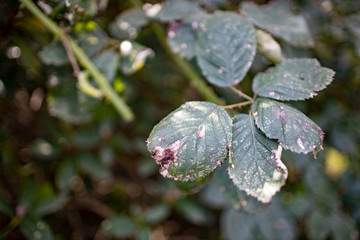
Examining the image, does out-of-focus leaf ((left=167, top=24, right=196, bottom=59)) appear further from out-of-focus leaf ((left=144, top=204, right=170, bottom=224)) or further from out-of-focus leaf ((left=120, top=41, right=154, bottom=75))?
out-of-focus leaf ((left=144, top=204, right=170, bottom=224))

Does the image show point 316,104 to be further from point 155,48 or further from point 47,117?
point 47,117

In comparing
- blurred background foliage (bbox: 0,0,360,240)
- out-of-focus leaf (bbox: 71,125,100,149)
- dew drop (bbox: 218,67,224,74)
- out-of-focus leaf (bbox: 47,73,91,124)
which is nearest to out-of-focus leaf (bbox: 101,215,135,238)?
blurred background foliage (bbox: 0,0,360,240)

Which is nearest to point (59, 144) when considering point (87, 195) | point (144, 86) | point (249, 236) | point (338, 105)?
point (87, 195)

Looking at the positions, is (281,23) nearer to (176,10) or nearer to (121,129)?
(176,10)

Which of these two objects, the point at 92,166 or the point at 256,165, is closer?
the point at 256,165

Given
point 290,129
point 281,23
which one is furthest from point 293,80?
point 281,23
